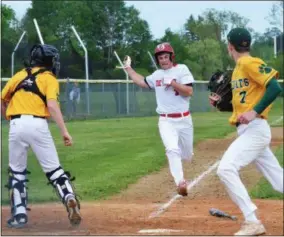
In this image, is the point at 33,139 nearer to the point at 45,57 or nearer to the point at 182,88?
the point at 45,57

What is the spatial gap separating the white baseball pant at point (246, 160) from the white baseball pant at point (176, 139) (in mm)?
2066

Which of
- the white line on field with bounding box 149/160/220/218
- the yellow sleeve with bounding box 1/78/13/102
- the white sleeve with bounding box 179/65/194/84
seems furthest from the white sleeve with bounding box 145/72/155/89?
the yellow sleeve with bounding box 1/78/13/102

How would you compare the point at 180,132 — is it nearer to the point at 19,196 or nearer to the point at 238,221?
the point at 238,221

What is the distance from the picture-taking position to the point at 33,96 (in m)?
7.78

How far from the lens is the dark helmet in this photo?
26.2 feet

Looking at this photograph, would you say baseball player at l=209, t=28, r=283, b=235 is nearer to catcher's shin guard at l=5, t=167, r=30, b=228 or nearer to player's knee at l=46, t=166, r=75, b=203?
player's knee at l=46, t=166, r=75, b=203

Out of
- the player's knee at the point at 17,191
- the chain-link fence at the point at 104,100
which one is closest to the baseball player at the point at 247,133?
the player's knee at the point at 17,191

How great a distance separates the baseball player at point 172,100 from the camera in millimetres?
9102

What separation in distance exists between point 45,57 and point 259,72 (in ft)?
8.13

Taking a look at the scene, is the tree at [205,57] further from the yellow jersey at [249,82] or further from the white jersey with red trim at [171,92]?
the yellow jersey at [249,82]

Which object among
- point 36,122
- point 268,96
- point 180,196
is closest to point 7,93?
point 36,122

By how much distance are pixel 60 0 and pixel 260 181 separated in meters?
6.18

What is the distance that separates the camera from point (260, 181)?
12.8 meters

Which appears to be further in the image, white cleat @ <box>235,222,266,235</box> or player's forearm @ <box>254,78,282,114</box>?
white cleat @ <box>235,222,266,235</box>
